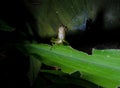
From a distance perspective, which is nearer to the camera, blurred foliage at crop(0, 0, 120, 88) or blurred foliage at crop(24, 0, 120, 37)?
blurred foliage at crop(0, 0, 120, 88)

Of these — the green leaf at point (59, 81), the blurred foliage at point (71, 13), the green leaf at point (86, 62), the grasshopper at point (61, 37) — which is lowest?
the green leaf at point (59, 81)

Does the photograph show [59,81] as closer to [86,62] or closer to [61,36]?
[86,62]

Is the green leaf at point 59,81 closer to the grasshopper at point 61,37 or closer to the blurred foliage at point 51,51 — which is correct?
the blurred foliage at point 51,51

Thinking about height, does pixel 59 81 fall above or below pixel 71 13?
below

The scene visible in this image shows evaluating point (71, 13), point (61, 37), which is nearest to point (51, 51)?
point (61, 37)

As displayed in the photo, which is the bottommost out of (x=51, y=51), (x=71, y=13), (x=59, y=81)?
(x=59, y=81)

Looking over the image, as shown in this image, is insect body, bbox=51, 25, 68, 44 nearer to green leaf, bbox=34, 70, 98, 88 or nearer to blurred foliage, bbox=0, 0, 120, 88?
blurred foliage, bbox=0, 0, 120, 88

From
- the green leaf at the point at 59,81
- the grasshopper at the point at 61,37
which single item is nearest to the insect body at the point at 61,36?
the grasshopper at the point at 61,37

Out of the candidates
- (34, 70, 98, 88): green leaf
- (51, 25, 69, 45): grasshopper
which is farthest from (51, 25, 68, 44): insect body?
(34, 70, 98, 88): green leaf

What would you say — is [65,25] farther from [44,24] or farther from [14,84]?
[14,84]
